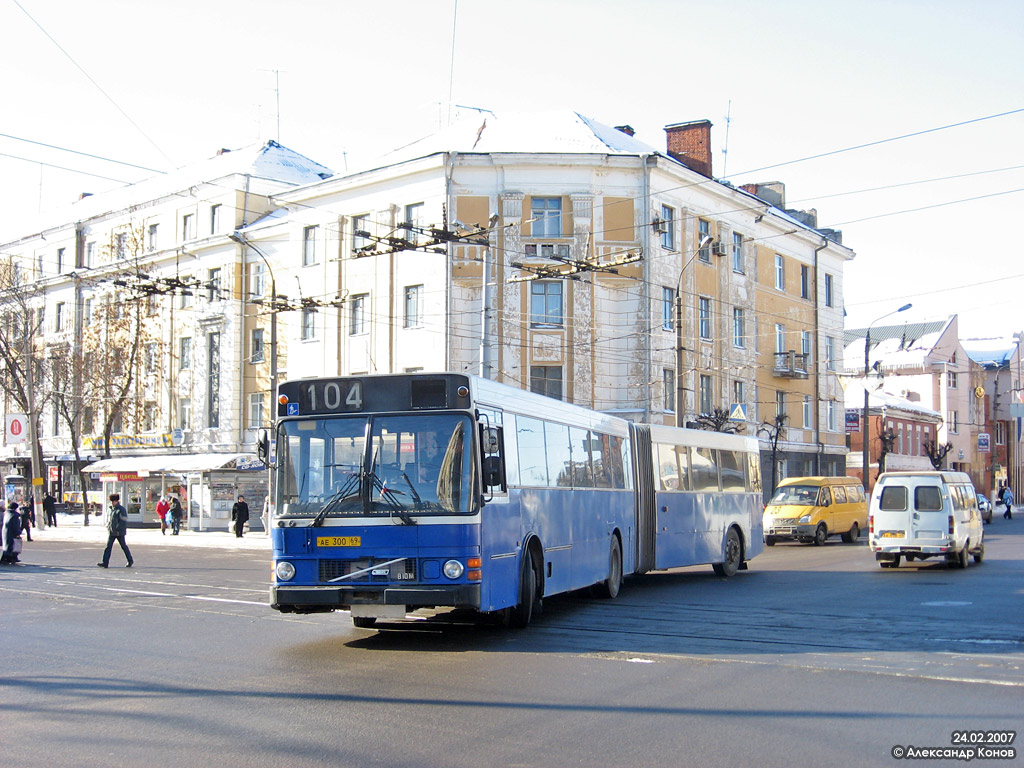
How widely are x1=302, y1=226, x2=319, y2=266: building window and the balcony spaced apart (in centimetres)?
2015

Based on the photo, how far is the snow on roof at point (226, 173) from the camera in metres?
50.6

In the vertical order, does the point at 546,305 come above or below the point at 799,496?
above

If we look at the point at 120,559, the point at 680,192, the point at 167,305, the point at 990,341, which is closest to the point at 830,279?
the point at 680,192

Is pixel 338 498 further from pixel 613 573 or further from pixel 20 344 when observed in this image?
pixel 20 344

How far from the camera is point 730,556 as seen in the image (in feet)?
69.9

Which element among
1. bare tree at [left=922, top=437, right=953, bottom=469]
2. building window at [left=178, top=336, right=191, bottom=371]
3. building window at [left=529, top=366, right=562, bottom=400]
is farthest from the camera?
bare tree at [left=922, top=437, right=953, bottom=469]

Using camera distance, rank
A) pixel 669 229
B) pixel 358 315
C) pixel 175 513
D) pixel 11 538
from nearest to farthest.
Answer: pixel 11 538, pixel 669 229, pixel 175 513, pixel 358 315

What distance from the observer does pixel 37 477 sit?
159 feet

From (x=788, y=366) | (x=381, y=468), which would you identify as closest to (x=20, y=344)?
(x=788, y=366)

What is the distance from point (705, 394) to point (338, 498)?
109 ft

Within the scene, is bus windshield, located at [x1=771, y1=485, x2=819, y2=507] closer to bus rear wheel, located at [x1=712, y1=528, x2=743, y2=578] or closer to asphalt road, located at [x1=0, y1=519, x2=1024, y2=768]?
bus rear wheel, located at [x1=712, y1=528, x2=743, y2=578]

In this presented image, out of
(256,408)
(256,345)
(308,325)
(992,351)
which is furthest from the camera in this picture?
(992,351)

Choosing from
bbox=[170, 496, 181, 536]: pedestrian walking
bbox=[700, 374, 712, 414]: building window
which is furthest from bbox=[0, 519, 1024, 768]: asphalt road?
bbox=[700, 374, 712, 414]: building window

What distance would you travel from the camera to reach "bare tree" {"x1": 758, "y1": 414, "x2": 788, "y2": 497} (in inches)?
1727
